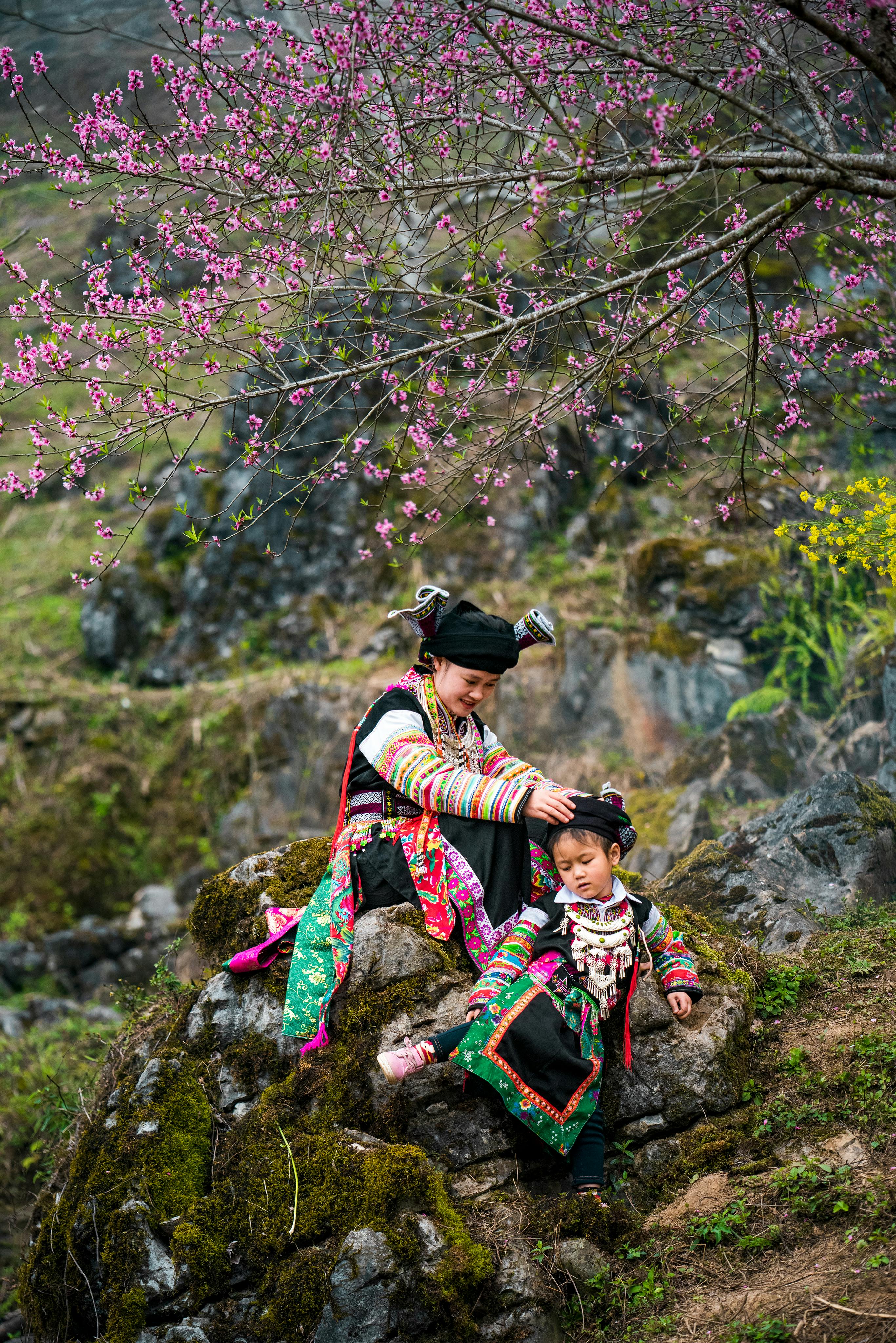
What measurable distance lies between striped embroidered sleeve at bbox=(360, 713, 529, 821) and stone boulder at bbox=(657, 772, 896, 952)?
190 centimetres

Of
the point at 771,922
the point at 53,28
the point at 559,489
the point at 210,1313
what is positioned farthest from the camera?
the point at 559,489

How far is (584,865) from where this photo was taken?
10.6 feet

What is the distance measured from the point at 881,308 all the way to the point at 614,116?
4320mm

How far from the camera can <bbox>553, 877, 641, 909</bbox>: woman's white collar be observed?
329 centimetres

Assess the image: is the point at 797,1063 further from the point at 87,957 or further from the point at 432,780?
the point at 87,957

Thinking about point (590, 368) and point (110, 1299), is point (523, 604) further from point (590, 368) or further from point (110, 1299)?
point (110, 1299)

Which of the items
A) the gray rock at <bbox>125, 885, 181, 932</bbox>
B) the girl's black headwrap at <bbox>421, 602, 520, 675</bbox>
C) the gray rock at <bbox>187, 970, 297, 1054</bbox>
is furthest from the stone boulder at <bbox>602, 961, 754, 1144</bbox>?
the gray rock at <bbox>125, 885, 181, 932</bbox>

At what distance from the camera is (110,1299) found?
10.0 ft

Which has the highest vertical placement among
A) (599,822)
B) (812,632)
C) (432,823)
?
(599,822)

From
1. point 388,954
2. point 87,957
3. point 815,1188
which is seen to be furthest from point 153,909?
point 815,1188

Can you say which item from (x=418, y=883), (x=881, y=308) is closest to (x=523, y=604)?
(x=881, y=308)

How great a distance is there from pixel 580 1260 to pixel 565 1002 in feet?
2.47

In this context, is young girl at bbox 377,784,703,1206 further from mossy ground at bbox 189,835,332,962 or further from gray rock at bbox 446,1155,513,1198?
mossy ground at bbox 189,835,332,962

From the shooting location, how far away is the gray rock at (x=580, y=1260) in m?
2.87
